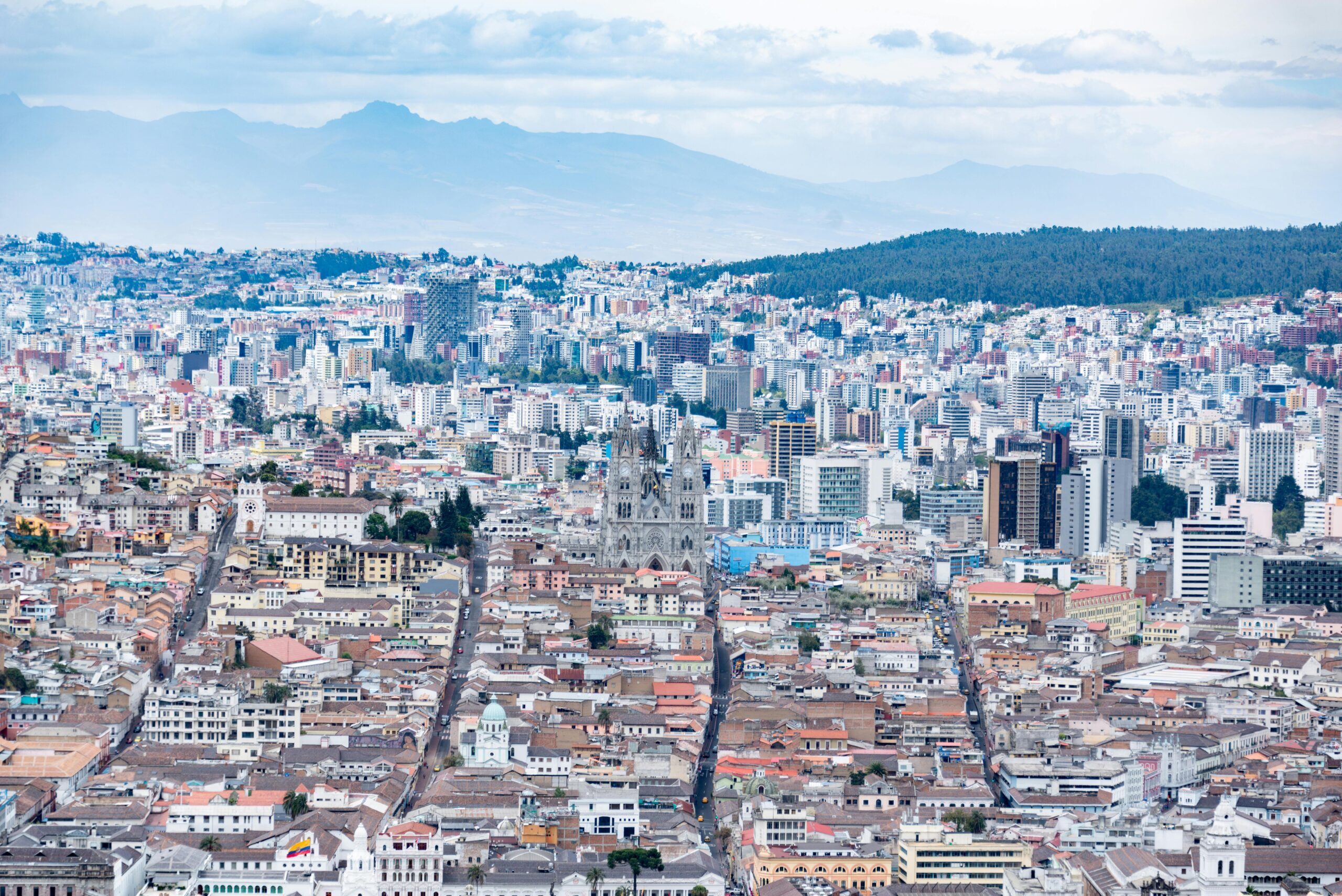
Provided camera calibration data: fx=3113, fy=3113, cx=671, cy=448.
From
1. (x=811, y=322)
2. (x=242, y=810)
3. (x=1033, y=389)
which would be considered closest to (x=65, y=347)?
(x=811, y=322)

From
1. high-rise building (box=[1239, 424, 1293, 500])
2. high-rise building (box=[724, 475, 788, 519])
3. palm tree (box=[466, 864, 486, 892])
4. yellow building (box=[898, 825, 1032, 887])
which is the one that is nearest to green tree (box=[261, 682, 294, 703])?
palm tree (box=[466, 864, 486, 892])

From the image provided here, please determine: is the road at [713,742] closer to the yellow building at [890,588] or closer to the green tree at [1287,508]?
the yellow building at [890,588]

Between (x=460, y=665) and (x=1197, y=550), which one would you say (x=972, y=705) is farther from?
(x=1197, y=550)

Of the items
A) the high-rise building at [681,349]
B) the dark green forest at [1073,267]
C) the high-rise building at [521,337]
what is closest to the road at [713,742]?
the high-rise building at [681,349]

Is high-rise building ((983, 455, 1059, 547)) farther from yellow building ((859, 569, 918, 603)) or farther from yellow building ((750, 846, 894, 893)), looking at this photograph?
yellow building ((750, 846, 894, 893))

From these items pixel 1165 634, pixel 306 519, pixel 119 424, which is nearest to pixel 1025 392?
pixel 119 424

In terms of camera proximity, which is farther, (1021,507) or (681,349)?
(681,349)
